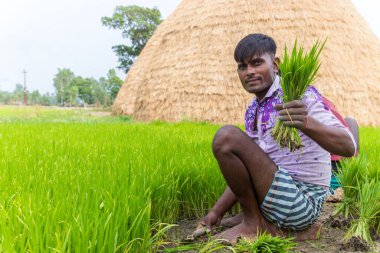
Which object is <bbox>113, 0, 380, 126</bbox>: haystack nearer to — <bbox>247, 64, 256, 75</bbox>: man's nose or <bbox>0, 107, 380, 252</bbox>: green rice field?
<bbox>0, 107, 380, 252</bbox>: green rice field

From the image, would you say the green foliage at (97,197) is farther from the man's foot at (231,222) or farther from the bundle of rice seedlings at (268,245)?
the bundle of rice seedlings at (268,245)

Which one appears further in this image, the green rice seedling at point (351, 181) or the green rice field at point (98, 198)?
the green rice seedling at point (351, 181)

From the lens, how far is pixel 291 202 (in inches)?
67.6

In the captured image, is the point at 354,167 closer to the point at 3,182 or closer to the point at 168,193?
the point at 168,193

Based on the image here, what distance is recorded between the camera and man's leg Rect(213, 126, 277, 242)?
5.65 feet

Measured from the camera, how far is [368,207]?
189 cm

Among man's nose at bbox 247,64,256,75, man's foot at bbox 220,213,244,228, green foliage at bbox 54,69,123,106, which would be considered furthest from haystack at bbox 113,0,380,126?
green foliage at bbox 54,69,123,106

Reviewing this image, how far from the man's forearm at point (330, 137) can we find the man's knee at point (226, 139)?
1.16 ft

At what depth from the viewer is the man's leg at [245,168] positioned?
67.8 inches

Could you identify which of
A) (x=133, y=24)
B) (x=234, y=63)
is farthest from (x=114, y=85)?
(x=234, y=63)

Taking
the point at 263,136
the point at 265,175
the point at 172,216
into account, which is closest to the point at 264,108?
the point at 263,136

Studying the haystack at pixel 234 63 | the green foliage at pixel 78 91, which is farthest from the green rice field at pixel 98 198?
the green foliage at pixel 78 91

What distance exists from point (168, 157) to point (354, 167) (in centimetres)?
119

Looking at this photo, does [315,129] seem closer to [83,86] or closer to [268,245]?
[268,245]
